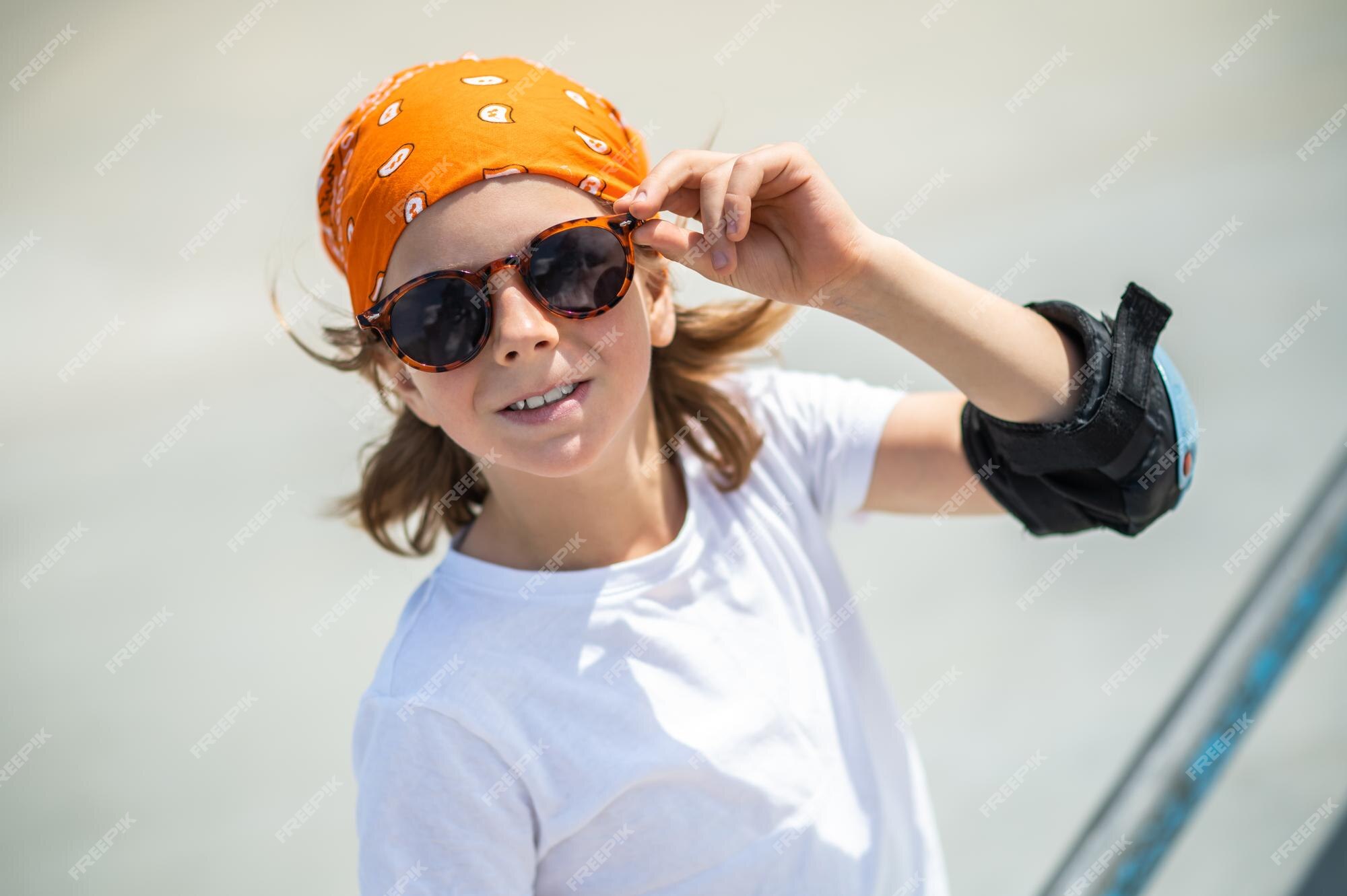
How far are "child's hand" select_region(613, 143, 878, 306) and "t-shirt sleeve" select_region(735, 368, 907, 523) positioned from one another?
1.03 ft

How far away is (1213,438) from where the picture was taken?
111 inches

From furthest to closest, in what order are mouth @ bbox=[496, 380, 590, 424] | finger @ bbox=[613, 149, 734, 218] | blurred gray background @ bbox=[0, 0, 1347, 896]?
blurred gray background @ bbox=[0, 0, 1347, 896]
mouth @ bbox=[496, 380, 590, 424]
finger @ bbox=[613, 149, 734, 218]

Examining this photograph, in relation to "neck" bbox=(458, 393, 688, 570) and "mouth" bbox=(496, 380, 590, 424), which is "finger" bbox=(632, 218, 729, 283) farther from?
"neck" bbox=(458, 393, 688, 570)

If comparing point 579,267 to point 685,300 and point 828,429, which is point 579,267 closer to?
point 828,429

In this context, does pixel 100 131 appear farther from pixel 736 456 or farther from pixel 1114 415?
pixel 1114 415

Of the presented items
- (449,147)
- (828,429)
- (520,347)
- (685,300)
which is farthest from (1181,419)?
(685,300)

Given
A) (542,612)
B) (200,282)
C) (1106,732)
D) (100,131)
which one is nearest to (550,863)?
(542,612)

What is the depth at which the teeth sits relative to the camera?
1189 millimetres

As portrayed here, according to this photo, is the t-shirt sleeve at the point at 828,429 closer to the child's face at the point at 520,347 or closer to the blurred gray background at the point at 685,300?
the child's face at the point at 520,347

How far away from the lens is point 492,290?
→ 112 centimetres

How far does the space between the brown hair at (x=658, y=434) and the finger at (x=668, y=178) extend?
0.39 m

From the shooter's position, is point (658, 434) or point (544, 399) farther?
point (658, 434)

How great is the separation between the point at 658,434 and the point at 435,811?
23.8 inches

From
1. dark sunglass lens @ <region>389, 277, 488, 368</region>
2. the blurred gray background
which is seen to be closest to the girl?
dark sunglass lens @ <region>389, 277, 488, 368</region>
